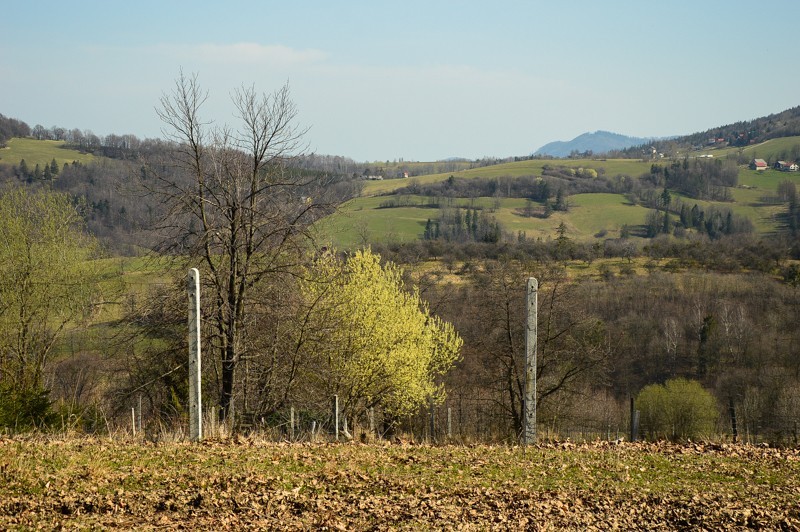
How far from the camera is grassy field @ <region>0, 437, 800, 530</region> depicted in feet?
23.2

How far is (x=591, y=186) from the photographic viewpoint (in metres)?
175

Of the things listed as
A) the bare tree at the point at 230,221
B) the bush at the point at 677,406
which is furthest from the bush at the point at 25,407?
the bush at the point at 677,406

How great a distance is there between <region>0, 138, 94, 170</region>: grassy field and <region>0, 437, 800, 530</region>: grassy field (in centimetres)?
10271

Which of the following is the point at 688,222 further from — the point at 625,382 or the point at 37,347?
the point at 37,347

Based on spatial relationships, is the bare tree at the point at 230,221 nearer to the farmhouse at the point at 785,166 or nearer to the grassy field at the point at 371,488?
the grassy field at the point at 371,488

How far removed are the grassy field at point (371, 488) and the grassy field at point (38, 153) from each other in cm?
10271

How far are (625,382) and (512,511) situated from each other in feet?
204

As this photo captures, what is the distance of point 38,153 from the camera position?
121688 millimetres

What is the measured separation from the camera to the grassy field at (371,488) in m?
7.09

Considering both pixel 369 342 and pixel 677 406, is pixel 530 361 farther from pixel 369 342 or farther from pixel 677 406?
pixel 677 406

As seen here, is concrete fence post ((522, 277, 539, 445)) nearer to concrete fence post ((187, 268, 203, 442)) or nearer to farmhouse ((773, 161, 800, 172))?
concrete fence post ((187, 268, 203, 442))

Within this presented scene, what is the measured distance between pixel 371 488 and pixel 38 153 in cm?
13191

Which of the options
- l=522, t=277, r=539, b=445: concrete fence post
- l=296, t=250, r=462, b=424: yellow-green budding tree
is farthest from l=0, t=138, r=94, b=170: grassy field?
l=522, t=277, r=539, b=445: concrete fence post

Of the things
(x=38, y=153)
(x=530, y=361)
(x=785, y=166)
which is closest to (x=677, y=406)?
(x=530, y=361)
